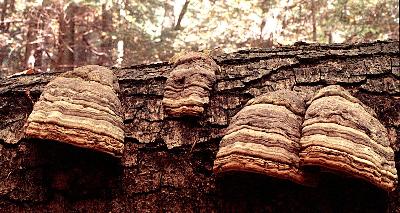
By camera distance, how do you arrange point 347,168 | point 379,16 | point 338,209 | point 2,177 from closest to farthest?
Answer: point 347,168, point 338,209, point 2,177, point 379,16

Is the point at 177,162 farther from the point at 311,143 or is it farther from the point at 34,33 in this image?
the point at 34,33

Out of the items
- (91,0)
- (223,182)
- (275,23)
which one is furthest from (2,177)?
(275,23)

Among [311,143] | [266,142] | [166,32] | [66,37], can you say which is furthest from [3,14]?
[311,143]

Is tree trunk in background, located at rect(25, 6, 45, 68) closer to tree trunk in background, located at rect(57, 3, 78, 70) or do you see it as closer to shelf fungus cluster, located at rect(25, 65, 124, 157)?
tree trunk in background, located at rect(57, 3, 78, 70)

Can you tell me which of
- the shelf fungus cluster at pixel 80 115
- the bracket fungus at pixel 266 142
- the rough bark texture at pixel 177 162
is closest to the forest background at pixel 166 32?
the rough bark texture at pixel 177 162

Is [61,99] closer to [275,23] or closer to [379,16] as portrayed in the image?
[275,23]

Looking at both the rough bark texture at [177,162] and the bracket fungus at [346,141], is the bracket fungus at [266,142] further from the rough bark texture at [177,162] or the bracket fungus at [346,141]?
the rough bark texture at [177,162]

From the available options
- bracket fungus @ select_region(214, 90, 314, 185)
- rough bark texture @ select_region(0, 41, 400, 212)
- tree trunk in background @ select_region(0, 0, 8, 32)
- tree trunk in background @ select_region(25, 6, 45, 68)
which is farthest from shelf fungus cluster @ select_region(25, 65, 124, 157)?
tree trunk in background @ select_region(0, 0, 8, 32)
